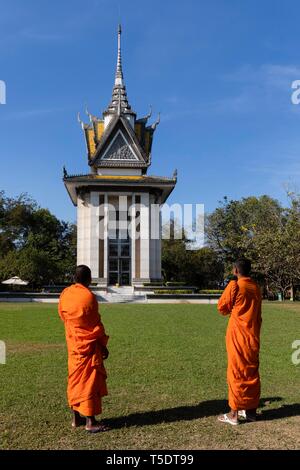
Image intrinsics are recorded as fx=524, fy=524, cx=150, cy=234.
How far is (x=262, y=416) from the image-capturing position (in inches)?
243

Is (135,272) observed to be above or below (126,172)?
below

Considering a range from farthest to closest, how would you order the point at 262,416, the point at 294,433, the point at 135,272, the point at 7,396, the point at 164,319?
the point at 135,272
the point at 164,319
the point at 7,396
the point at 262,416
the point at 294,433

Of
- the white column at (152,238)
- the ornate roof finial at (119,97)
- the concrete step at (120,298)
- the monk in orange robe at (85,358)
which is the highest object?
the ornate roof finial at (119,97)

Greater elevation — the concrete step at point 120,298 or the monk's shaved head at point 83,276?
the monk's shaved head at point 83,276

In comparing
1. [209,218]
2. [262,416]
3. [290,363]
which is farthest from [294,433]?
[209,218]

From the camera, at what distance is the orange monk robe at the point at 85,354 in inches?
223

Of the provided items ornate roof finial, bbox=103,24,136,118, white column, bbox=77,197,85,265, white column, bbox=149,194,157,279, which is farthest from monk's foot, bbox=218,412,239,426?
ornate roof finial, bbox=103,24,136,118

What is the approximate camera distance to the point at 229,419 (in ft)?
19.3

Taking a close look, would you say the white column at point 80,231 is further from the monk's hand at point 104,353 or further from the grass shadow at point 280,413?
the monk's hand at point 104,353

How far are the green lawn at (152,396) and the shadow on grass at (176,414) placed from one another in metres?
0.01

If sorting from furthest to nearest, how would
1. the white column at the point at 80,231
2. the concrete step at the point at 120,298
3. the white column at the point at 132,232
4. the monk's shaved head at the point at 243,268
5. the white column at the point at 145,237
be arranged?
the white column at the point at 80,231 < the white column at the point at 132,232 < the white column at the point at 145,237 < the concrete step at the point at 120,298 < the monk's shaved head at the point at 243,268

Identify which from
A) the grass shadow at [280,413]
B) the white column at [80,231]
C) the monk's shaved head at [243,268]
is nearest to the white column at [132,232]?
the white column at [80,231]

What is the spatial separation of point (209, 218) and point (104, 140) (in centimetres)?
1712

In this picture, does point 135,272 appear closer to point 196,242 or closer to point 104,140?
point 104,140
